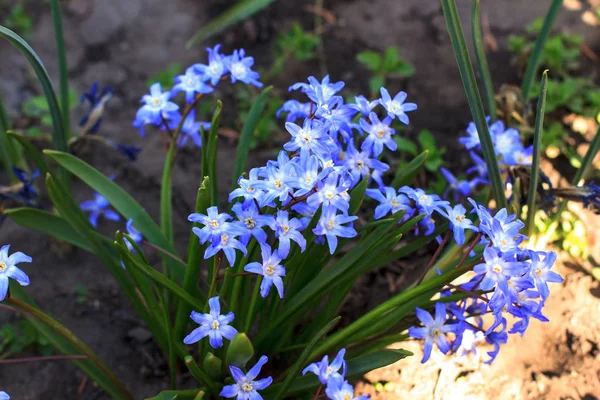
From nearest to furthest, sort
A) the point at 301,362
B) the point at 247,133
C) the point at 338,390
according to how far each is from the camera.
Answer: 1. the point at 338,390
2. the point at 301,362
3. the point at 247,133

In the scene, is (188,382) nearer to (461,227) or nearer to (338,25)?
(461,227)

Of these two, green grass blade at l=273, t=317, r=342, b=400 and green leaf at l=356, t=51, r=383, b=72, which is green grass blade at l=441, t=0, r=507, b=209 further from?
green leaf at l=356, t=51, r=383, b=72

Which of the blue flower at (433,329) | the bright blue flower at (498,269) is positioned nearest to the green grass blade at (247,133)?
the blue flower at (433,329)

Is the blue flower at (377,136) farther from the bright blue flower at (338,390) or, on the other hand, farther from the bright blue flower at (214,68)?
the bright blue flower at (338,390)

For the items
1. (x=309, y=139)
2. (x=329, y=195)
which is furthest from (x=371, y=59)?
(x=329, y=195)

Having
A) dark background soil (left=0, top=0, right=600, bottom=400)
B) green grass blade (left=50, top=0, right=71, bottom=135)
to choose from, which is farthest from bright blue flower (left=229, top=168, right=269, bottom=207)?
green grass blade (left=50, top=0, right=71, bottom=135)

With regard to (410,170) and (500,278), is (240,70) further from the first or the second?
(500,278)
